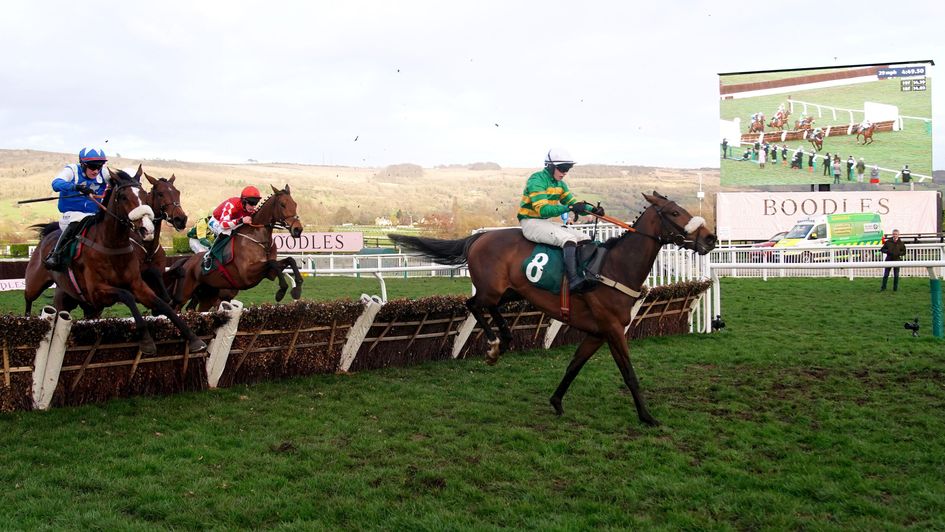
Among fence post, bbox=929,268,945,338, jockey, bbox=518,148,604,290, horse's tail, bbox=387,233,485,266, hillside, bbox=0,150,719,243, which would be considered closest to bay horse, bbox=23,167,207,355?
horse's tail, bbox=387,233,485,266

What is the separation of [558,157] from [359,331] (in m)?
2.55

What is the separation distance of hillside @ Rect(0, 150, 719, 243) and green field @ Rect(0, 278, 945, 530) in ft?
158

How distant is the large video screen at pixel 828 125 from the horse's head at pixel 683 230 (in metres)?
27.8

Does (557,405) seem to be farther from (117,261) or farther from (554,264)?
(117,261)

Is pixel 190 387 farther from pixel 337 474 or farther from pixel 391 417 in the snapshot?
pixel 337 474

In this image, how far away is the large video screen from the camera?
30.9 meters

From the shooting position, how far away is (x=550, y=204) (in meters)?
6.53

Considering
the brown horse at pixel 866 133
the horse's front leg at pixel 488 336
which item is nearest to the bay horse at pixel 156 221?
the horse's front leg at pixel 488 336

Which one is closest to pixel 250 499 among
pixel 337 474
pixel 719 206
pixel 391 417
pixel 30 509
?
pixel 337 474

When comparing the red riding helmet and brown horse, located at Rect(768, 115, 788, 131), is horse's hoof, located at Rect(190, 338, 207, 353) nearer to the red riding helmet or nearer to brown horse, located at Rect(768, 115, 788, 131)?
the red riding helmet

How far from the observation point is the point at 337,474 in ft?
14.9

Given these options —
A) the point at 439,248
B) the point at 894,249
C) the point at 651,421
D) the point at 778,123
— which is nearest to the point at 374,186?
the point at 778,123

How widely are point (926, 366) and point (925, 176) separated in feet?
89.2

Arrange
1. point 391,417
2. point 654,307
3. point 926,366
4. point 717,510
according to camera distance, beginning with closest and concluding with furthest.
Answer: point 717,510, point 391,417, point 926,366, point 654,307
